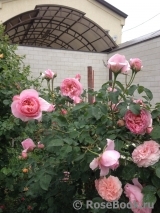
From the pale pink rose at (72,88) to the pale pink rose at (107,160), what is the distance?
0.37 meters

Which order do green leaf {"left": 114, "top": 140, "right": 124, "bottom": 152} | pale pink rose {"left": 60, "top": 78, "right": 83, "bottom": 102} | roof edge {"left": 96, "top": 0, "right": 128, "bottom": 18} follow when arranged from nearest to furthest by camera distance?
green leaf {"left": 114, "top": 140, "right": 124, "bottom": 152}, pale pink rose {"left": 60, "top": 78, "right": 83, "bottom": 102}, roof edge {"left": 96, "top": 0, "right": 128, "bottom": 18}

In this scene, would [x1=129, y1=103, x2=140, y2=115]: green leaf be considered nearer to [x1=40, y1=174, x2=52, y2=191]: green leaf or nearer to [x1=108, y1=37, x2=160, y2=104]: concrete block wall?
[x1=40, y1=174, x2=52, y2=191]: green leaf

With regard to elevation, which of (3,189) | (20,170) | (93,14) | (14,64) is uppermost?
(93,14)

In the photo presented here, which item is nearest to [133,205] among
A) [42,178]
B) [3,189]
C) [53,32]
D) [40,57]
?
[42,178]

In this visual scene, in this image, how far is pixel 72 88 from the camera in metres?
1.23

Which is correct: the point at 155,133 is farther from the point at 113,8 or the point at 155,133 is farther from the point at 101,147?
the point at 113,8

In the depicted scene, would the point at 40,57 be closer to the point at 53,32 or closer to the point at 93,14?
the point at 53,32

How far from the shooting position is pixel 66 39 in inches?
360

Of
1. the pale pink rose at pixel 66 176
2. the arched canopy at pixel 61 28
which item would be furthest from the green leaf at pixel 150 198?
the arched canopy at pixel 61 28

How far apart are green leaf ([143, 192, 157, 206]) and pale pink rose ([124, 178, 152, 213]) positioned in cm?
3

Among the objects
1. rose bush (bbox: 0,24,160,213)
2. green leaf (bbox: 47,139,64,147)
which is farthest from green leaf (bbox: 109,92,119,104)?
green leaf (bbox: 47,139,64,147)

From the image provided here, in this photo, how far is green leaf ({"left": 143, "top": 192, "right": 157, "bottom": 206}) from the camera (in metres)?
0.90

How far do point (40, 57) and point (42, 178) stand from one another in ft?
16.7

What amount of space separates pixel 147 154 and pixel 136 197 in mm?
168
